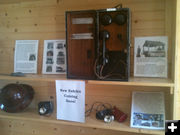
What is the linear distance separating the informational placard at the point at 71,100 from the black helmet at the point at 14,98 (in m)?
0.34

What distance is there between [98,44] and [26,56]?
78 cm

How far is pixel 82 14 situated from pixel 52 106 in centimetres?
80

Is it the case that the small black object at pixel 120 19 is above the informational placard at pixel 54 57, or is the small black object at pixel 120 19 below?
above

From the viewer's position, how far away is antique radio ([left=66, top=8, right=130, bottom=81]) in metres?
1.05

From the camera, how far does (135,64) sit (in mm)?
1221

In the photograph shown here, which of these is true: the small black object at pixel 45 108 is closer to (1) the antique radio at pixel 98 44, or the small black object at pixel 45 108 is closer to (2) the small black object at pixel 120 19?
(1) the antique radio at pixel 98 44

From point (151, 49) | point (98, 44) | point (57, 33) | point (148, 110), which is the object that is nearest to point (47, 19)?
point (57, 33)


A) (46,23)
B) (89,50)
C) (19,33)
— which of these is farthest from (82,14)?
(19,33)

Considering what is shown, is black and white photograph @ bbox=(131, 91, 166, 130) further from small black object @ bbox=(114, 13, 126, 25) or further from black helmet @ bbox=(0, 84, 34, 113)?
black helmet @ bbox=(0, 84, 34, 113)

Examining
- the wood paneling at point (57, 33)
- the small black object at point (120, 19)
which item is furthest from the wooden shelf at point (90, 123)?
the small black object at point (120, 19)

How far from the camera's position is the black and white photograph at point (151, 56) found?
1162mm

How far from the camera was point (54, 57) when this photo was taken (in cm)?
141

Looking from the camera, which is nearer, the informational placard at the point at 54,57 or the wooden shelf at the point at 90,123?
the wooden shelf at the point at 90,123

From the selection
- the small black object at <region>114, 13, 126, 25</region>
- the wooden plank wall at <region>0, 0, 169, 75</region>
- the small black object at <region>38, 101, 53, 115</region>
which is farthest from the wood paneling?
the small black object at <region>114, 13, 126, 25</region>
